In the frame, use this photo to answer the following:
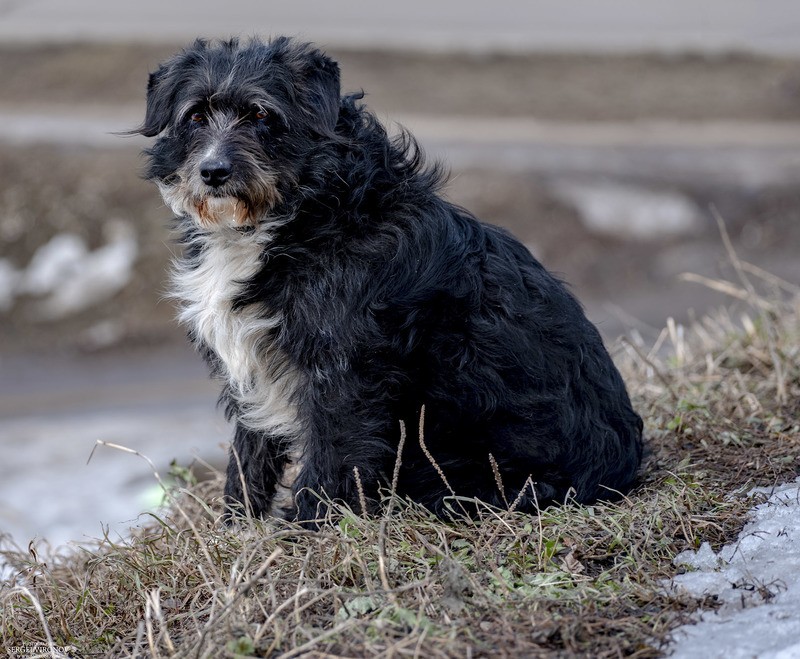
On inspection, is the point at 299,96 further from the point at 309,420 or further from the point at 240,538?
the point at 240,538

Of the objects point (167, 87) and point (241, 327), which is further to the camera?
point (167, 87)

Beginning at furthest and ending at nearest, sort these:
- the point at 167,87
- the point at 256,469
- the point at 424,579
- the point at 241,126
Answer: the point at 256,469 → the point at 167,87 → the point at 241,126 → the point at 424,579

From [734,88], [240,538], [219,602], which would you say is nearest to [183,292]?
[240,538]

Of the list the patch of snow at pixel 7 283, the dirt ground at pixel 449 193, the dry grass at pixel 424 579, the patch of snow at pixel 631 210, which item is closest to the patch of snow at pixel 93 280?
the dirt ground at pixel 449 193

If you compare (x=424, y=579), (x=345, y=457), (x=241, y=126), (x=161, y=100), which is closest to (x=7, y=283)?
(x=161, y=100)

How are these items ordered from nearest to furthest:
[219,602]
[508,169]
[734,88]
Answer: [219,602] < [508,169] < [734,88]

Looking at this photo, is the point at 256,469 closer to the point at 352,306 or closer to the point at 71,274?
the point at 352,306

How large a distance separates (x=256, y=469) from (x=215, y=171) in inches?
48.1

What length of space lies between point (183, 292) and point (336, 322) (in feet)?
2.28

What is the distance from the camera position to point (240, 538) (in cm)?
366

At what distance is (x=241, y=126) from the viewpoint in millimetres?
3814

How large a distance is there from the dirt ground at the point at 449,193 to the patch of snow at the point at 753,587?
7560mm

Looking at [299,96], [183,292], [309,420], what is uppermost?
[299,96]

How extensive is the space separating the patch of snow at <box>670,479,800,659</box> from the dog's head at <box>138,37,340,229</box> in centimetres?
192
